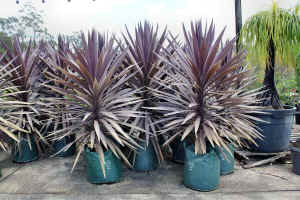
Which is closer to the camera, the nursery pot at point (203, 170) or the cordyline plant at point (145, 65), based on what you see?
the nursery pot at point (203, 170)

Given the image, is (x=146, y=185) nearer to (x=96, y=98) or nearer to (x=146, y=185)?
(x=146, y=185)

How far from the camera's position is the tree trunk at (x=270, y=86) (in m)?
3.49

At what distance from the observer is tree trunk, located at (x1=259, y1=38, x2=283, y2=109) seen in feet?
11.4

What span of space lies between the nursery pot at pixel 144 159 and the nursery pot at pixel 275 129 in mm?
1462

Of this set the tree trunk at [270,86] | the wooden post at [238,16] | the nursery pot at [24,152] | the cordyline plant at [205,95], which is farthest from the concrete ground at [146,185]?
the wooden post at [238,16]

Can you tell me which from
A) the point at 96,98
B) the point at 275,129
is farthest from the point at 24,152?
the point at 275,129

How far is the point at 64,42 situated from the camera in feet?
12.8

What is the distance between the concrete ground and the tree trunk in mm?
859

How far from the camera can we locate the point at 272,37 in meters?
3.23

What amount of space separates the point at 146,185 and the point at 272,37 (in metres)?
2.41

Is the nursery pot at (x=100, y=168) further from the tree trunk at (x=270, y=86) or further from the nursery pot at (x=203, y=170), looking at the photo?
the tree trunk at (x=270, y=86)

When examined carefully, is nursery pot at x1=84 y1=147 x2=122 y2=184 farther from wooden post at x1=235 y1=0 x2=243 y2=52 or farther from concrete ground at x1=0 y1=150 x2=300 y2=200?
wooden post at x1=235 y1=0 x2=243 y2=52

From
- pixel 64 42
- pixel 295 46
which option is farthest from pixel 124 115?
pixel 295 46

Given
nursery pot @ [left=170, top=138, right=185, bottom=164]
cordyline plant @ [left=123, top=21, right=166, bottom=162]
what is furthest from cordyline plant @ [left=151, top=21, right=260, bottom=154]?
nursery pot @ [left=170, top=138, right=185, bottom=164]
